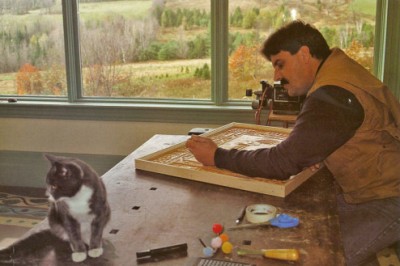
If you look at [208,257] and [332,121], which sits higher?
[332,121]

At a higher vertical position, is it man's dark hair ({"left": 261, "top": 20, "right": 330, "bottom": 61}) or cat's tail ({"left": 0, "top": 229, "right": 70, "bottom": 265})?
man's dark hair ({"left": 261, "top": 20, "right": 330, "bottom": 61})

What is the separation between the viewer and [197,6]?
160 inches

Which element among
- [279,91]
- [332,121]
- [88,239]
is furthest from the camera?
[279,91]

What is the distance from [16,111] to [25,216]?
42.8 inches

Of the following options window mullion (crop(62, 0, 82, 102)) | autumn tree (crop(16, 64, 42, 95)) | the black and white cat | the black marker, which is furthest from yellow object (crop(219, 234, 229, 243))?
autumn tree (crop(16, 64, 42, 95))

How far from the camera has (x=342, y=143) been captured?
1793 millimetres

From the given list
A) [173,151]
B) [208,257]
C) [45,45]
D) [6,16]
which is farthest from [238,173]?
[6,16]

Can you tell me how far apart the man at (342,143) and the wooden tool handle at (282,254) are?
520 mm

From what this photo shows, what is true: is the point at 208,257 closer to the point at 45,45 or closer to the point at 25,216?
the point at 25,216

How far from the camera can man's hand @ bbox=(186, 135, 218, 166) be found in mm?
1969

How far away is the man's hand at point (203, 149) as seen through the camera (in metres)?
1.97

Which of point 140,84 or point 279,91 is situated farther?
point 140,84

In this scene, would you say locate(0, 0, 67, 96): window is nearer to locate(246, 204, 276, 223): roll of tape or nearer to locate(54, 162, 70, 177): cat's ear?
locate(246, 204, 276, 223): roll of tape

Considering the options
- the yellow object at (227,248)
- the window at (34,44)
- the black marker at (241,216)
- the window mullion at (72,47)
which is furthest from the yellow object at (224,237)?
the window at (34,44)
